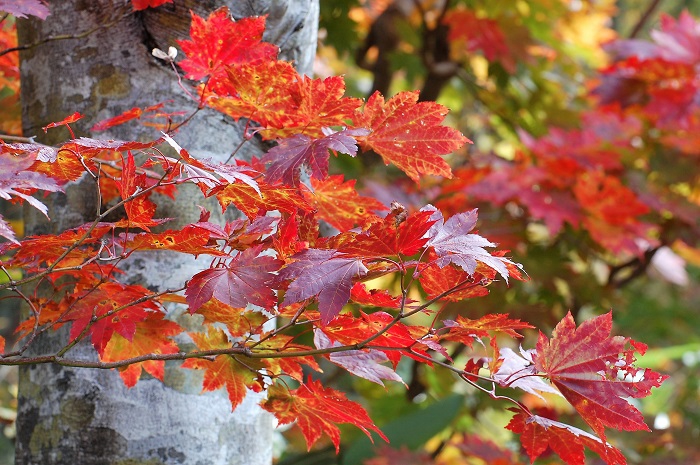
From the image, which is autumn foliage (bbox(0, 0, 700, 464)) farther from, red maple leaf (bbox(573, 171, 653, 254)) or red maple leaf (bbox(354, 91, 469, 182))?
red maple leaf (bbox(573, 171, 653, 254))

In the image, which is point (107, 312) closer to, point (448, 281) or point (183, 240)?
point (183, 240)

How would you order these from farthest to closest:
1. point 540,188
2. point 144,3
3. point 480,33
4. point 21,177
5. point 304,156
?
point 480,33 → point 540,188 → point 144,3 → point 304,156 → point 21,177

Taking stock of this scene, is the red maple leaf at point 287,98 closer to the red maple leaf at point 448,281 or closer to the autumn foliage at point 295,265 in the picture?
the autumn foliage at point 295,265

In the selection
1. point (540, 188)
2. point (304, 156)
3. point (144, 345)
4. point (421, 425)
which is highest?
point (304, 156)

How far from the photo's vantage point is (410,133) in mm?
729

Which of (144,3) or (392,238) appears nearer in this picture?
(392,238)

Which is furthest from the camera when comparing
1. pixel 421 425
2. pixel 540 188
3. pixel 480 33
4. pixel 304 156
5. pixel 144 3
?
pixel 480 33

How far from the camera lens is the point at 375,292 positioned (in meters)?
0.68

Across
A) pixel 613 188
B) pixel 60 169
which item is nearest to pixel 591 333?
pixel 60 169

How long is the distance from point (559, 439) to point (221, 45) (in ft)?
1.65

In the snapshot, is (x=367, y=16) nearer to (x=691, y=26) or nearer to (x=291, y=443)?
(x=691, y=26)

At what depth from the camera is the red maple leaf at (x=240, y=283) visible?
2.04 feet

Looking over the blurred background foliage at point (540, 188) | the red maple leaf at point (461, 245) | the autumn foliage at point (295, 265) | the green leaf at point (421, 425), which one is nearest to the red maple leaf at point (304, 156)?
the autumn foliage at point (295, 265)

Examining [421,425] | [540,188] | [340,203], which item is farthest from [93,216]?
[540,188]
